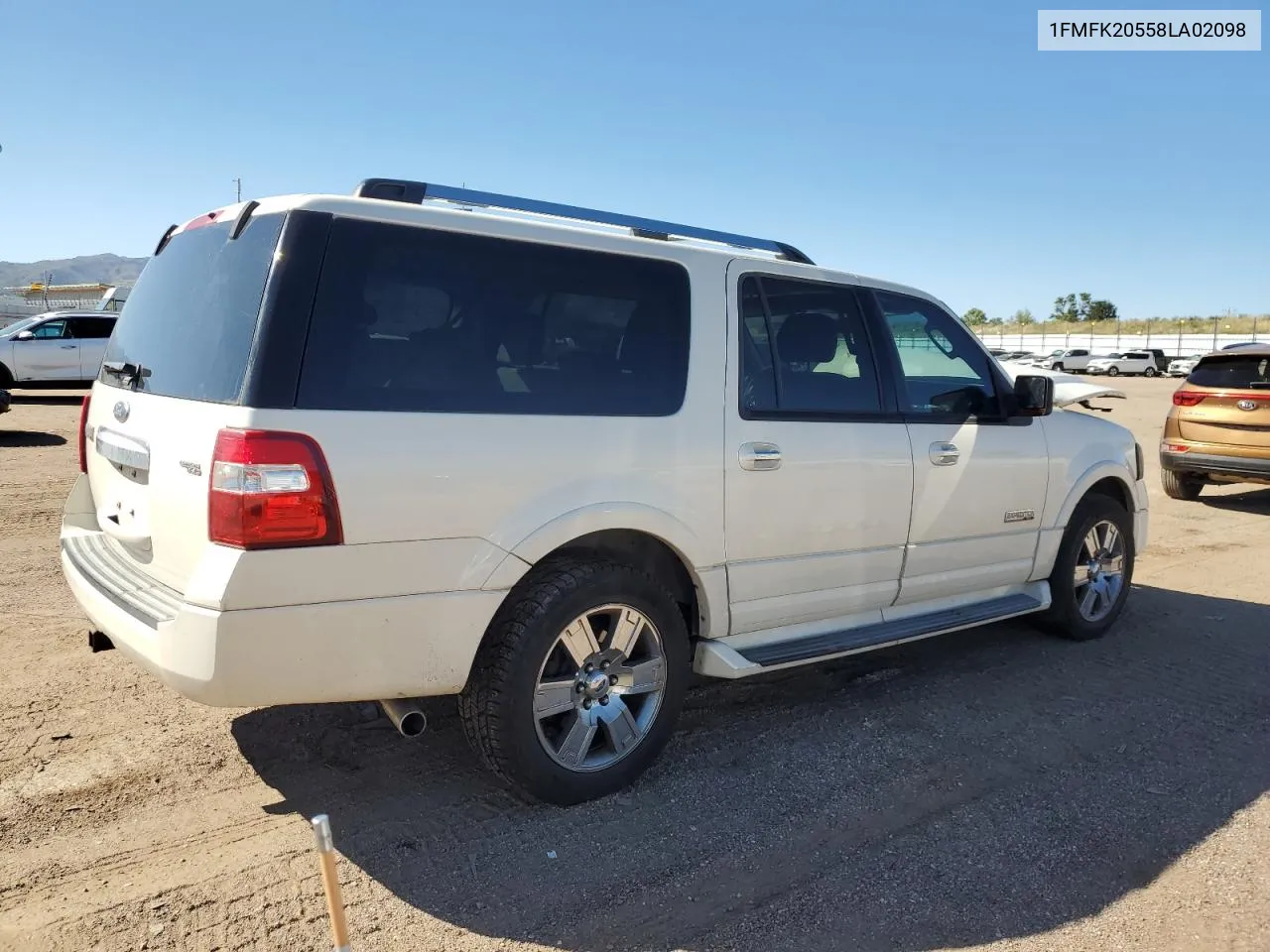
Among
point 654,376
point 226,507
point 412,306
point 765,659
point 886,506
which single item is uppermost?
point 412,306

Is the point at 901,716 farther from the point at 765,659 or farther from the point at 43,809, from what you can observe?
the point at 43,809

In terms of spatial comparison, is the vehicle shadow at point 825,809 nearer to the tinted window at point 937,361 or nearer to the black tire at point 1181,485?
the tinted window at point 937,361

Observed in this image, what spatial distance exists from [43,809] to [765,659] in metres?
2.64

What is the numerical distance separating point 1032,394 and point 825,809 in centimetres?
254

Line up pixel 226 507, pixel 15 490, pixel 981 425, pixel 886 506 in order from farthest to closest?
pixel 15 490, pixel 981 425, pixel 886 506, pixel 226 507

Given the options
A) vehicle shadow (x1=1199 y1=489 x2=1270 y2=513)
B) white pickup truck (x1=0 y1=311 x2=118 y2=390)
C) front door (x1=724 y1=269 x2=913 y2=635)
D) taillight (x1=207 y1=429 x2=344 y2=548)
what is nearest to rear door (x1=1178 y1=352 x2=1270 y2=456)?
vehicle shadow (x1=1199 y1=489 x2=1270 y2=513)

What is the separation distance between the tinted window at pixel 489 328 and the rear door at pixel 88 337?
60.8 ft

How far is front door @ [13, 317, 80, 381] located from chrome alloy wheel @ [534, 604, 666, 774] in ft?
62.3

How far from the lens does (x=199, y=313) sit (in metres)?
3.21

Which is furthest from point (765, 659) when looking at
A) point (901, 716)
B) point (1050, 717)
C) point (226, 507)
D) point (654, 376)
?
point (226, 507)

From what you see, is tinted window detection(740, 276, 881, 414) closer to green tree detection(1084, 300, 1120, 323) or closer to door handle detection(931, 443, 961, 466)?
door handle detection(931, 443, 961, 466)

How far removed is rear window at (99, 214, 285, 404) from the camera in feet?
9.55

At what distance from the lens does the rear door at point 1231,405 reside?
9.98 metres

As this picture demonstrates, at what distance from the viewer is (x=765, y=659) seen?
12.7ft
